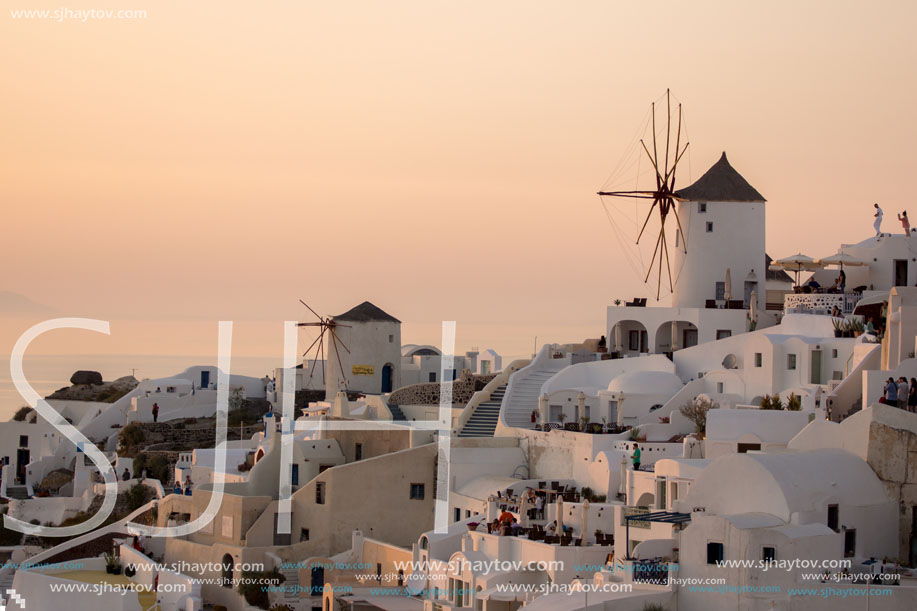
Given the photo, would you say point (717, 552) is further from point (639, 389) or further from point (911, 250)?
point (911, 250)

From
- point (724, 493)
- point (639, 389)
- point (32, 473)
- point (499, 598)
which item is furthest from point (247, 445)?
point (724, 493)

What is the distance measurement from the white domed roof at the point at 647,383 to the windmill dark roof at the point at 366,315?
11.8 metres

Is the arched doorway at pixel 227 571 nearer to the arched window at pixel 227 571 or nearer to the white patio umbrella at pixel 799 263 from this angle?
the arched window at pixel 227 571

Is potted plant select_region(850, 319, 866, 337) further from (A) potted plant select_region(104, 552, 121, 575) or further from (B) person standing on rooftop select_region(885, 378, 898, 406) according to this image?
(A) potted plant select_region(104, 552, 121, 575)

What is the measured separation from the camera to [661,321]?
3881cm

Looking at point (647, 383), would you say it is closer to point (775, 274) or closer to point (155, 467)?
point (775, 274)

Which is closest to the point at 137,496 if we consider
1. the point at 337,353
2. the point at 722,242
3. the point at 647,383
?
the point at 337,353

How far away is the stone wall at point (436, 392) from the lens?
4044 cm

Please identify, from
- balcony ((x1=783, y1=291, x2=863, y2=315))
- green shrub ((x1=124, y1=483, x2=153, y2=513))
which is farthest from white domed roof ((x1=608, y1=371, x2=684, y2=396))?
green shrub ((x1=124, y1=483, x2=153, y2=513))

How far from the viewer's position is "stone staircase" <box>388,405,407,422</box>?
40.3 m

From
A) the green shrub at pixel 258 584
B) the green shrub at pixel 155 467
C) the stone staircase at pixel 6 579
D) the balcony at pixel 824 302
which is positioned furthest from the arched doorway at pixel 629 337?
the stone staircase at pixel 6 579

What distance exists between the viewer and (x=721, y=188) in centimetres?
3919

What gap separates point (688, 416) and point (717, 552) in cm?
917

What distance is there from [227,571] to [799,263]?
15880mm
